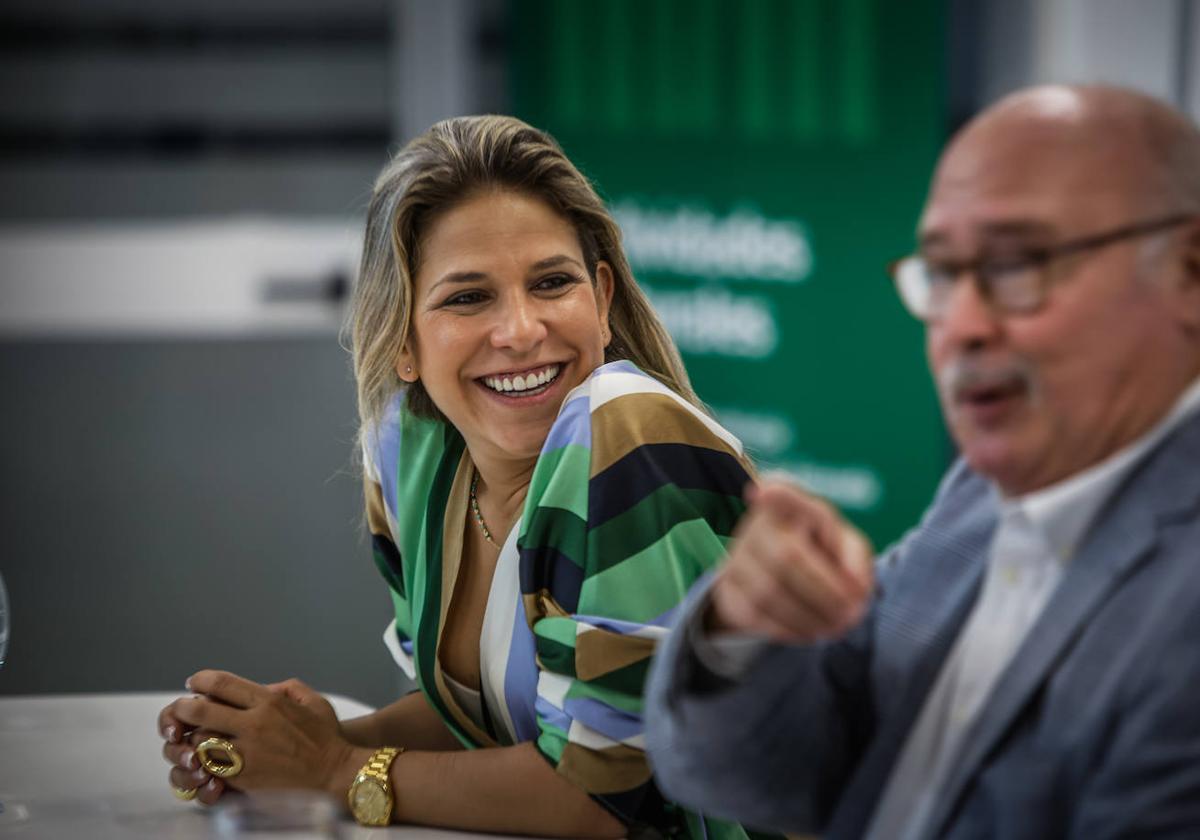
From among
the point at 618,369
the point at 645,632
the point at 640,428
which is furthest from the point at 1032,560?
the point at 618,369

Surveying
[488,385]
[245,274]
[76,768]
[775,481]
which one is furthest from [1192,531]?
[245,274]

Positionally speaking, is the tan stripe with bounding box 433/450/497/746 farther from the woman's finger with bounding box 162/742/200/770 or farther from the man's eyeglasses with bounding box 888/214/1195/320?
the man's eyeglasses with bounding box 888/214/1195/320

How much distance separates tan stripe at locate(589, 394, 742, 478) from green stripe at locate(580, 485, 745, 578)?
66 mm

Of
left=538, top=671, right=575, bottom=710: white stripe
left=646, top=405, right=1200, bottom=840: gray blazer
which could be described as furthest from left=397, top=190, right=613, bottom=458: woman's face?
left=646, top=405, right=1200, bottom=840: gray blazer

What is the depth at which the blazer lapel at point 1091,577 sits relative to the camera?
1.09m

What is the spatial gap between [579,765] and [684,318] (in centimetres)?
276

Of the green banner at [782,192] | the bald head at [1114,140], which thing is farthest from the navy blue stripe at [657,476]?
the green banner at [782,192]

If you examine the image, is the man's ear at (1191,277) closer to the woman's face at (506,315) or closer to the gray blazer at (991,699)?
the gray blazer at (991,699)

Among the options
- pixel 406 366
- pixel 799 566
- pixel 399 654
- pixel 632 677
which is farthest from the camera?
pixel 399 654

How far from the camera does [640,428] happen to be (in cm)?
172

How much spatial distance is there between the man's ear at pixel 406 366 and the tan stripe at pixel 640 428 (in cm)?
39

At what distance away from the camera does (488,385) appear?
195 centimetres

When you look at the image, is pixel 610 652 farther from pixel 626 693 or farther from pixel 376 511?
pixel 376 511

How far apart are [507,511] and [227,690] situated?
16.1 inches
